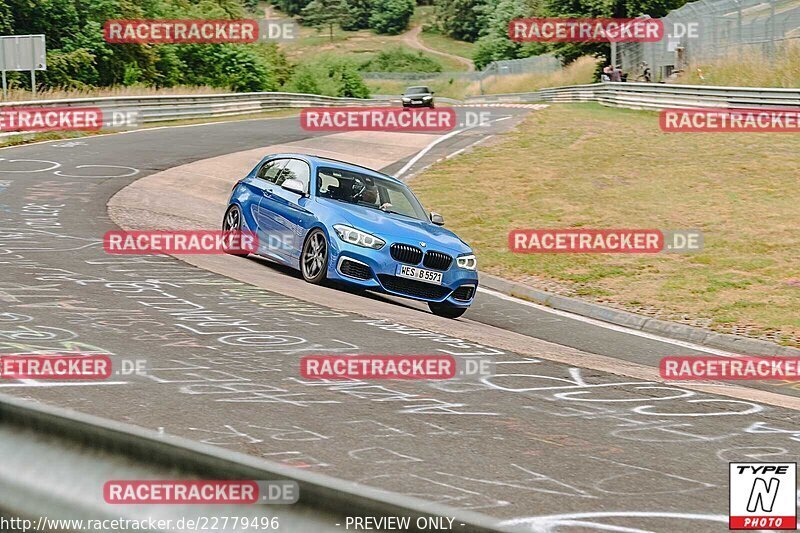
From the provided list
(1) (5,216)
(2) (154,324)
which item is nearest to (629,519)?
(2) (154,324)

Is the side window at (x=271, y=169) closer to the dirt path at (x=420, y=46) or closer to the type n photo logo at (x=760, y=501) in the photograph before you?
the type n photo logo at (x=760, y=501)

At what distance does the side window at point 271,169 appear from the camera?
15191 mm

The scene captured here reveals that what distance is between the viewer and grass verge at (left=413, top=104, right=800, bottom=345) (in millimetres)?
15273

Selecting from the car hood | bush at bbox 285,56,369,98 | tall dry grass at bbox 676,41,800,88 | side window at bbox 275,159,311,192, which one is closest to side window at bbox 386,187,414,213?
the car hood

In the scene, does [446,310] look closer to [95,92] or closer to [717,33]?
[717,33]

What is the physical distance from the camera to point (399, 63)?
16188 cm

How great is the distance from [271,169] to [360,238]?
3.07 meters

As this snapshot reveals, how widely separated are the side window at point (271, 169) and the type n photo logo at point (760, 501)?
11.2 m

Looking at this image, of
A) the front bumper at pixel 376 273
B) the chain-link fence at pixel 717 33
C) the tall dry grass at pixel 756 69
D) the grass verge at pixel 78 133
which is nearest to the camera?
the front bumper at pixel 376 273

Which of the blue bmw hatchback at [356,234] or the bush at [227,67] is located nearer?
the blue bmw hatchback at [356,234]

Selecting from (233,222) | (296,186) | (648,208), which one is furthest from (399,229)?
(648,208)

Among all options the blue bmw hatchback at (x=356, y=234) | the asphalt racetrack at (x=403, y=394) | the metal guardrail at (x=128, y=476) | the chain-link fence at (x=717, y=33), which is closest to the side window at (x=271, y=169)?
the blue bmw hatchback at (x=356, y=234)

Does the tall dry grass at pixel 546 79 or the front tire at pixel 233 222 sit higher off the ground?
the tall dry grass at pixel 546 79

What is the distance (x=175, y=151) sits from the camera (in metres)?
31.3
